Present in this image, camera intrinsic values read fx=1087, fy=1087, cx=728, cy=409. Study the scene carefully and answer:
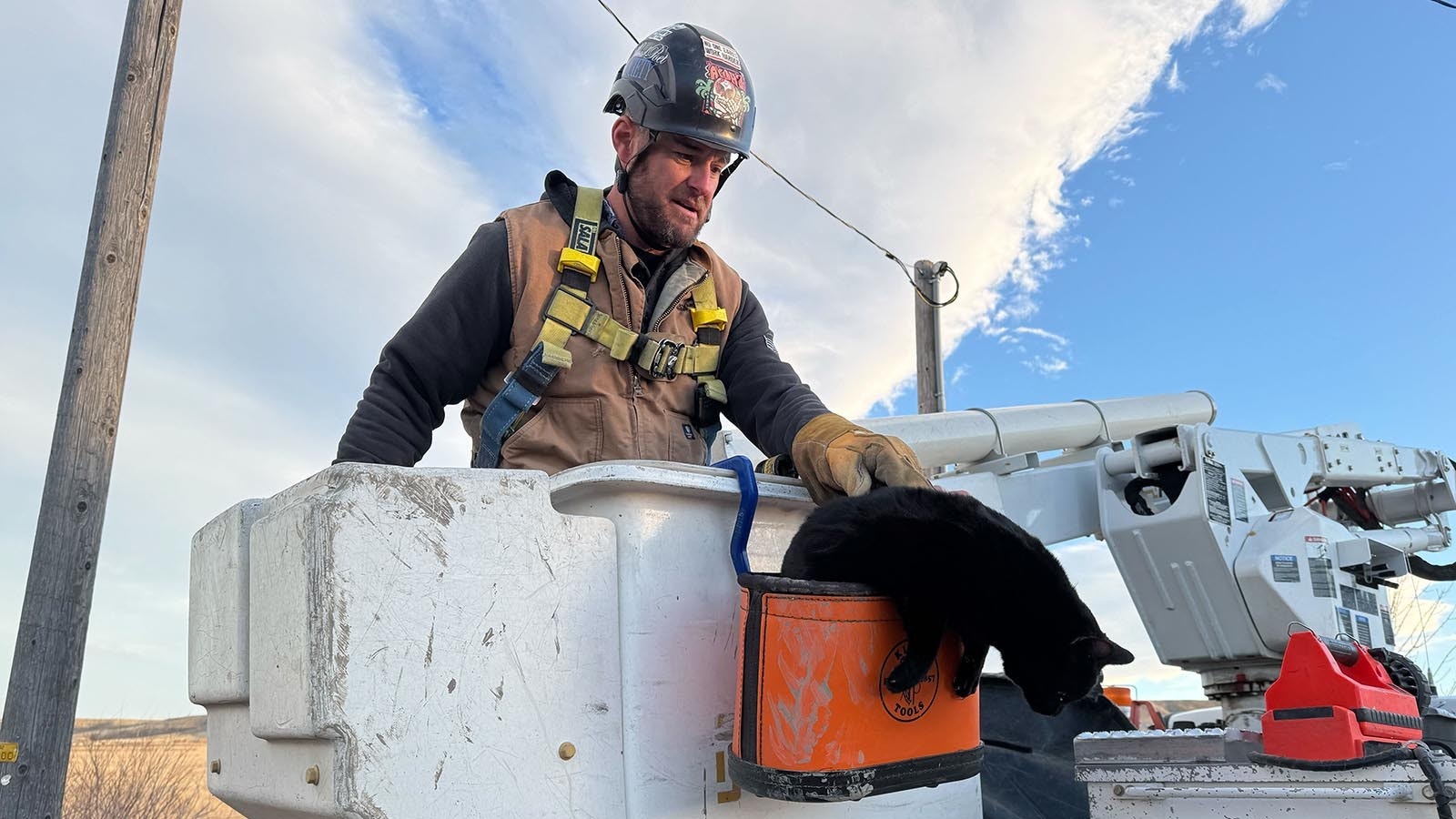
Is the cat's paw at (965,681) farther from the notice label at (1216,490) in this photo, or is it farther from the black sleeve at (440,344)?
the notice label at (1216,490)

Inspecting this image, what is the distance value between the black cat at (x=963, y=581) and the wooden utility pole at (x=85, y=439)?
4.51 metres

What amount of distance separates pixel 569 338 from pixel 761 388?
0.54m

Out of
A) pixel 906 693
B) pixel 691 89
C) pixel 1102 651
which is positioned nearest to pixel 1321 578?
pixel 1102 651

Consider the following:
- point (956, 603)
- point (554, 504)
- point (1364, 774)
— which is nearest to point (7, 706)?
point (554, 504)

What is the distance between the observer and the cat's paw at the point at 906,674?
173 centimetres

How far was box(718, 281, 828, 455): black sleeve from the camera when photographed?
2656 mm

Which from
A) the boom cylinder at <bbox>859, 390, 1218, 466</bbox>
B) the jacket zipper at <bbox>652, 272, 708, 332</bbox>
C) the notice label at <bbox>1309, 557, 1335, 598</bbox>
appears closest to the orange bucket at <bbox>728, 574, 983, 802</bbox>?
the jacket zipper at <bbox>652, 272, 708, 332</bbox>

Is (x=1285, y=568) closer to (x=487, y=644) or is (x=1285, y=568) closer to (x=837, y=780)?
(x=837, y=780)

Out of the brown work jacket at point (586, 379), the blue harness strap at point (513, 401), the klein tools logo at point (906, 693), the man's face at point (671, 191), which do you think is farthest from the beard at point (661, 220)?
the klein tools logo at point (906, 693)

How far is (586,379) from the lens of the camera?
2557mm

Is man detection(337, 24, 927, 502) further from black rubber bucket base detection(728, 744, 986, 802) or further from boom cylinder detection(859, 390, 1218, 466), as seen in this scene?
boom cylinder detection(859, 390, 1218, 466)

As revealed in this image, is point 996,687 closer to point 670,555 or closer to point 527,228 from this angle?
point 670,555

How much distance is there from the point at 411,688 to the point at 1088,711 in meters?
2.40

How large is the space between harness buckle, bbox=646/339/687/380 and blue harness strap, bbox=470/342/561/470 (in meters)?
0.24
